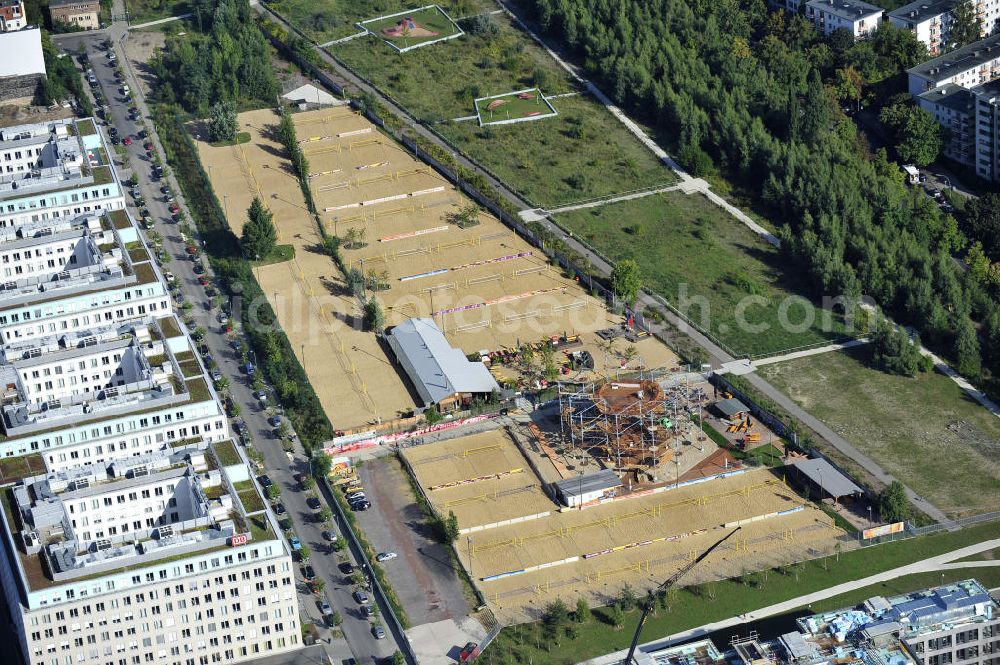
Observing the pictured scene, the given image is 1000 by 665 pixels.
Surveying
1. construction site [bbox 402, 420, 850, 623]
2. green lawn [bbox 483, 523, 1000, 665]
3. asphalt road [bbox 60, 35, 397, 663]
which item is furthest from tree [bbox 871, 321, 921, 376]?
asphalt road [bbox 60, 35, 397, 663]

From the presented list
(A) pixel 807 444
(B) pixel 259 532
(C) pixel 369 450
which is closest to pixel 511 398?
(C) pixel 369 450

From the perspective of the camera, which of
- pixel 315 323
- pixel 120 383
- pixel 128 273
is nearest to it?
pixel 120 383

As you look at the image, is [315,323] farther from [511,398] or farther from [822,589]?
[822,589]

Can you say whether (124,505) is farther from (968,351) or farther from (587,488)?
(968,351)

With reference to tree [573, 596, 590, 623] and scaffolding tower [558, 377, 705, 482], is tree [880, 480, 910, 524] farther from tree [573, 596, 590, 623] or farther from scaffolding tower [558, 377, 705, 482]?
tree [573, 596, 590, 623]

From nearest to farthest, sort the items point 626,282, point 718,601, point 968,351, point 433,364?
1. point 718,601
2. point 433,364
3. point 968,351
4. point 626,282

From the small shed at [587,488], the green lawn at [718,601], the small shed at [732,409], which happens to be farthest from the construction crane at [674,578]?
the small shed at [732,409]

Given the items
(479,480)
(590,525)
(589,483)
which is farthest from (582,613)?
(479,480)

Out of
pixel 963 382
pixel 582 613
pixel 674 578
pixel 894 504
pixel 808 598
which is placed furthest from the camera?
pixel 963 382
